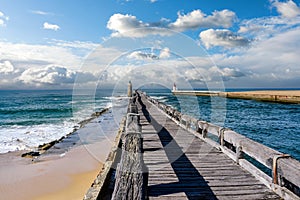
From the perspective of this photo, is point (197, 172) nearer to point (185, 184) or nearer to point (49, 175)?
point (185, 184)

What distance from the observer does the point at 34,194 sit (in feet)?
28.5

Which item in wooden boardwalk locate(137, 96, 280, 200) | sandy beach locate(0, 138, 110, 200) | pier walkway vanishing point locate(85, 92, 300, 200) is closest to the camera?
pier walkway vanishing point locate(85, 92, 300, 200)

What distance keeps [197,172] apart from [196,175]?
0.19 metres

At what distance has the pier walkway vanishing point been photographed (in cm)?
284

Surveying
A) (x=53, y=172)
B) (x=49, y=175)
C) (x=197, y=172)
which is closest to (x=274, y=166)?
(x=197, y=172)

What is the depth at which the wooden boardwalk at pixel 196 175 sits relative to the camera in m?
4.09

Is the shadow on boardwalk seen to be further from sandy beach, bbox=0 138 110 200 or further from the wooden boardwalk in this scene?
sandy beach, bbox=0 138 110 200

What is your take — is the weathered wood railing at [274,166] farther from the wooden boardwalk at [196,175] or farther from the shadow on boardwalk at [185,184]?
the shadow on boardwalk at [185,184]

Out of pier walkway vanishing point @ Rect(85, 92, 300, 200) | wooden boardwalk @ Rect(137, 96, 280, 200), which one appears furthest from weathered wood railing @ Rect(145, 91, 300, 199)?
wooden boardwalk @ Rect(137, 96, 280, 200)

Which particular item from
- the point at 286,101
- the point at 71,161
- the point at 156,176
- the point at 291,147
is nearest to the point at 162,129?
the point at 71,161

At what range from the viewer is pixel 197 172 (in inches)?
204

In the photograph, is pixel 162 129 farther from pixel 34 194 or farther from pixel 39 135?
pixel 39 135

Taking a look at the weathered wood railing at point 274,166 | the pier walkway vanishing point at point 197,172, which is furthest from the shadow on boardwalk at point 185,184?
the weathered wood railing at point 274,166

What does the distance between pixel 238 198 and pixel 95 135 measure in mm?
15964
